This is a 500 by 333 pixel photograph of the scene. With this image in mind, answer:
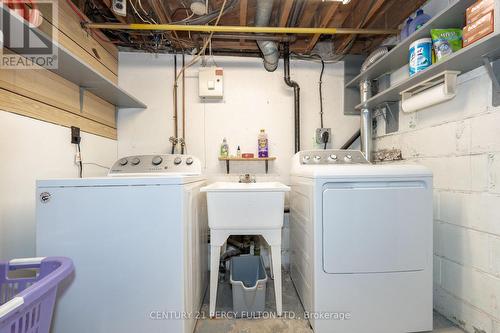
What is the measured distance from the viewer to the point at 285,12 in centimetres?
179

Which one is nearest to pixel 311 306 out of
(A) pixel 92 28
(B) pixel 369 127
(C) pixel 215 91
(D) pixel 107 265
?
(D) pixel 107 265

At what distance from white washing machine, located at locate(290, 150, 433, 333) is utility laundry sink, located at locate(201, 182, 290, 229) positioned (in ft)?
0.82

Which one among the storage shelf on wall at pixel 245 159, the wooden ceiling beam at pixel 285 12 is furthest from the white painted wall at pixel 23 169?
the wooden ceiling beam at pixel 285 12

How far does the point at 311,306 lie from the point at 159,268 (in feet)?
3.11

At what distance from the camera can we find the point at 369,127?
218cm

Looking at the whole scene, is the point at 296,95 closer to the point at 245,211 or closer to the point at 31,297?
the point at 245,211

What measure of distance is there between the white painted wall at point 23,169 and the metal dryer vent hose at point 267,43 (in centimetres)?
175

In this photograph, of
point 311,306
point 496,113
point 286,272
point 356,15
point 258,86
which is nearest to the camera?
point 496,113

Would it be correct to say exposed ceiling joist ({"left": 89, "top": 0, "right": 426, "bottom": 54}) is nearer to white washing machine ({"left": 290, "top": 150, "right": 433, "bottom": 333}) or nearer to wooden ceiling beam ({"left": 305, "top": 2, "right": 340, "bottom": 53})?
wooden ceiling beam ({"left": 305, "top": 2, "right": 340, "bottom": 53})

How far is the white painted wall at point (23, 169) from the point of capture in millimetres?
1138

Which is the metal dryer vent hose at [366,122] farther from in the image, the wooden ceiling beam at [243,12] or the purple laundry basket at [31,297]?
the purple laundry basket at [31,297]

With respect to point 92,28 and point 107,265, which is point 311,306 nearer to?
point 107,265

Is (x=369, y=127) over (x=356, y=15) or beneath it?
beneath

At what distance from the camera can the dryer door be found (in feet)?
4.16
